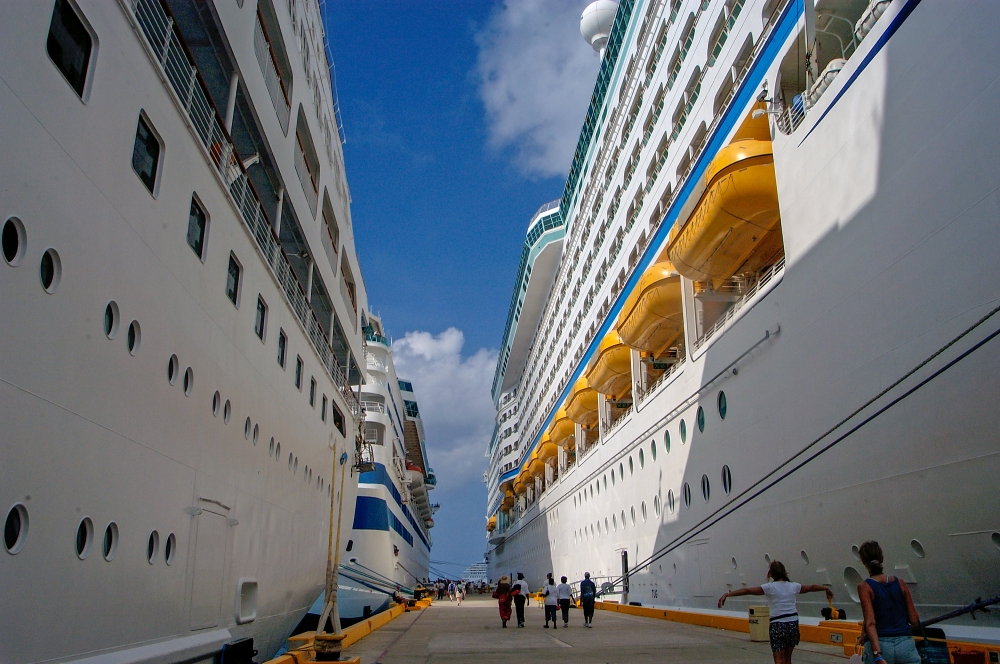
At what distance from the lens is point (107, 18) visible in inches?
206

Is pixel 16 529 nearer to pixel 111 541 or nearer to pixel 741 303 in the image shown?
pixel 111 541

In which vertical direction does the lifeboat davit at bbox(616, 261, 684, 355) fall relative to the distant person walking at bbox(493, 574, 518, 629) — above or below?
above

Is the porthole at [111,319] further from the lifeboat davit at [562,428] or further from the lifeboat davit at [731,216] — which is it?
the lifeboat davit at [562,428]

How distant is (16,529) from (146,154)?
10.7ft

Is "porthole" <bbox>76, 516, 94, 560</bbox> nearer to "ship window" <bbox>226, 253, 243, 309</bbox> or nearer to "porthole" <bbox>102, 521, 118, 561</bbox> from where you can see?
"porthole" <bbox>102, 521, 118, 561</bbox>

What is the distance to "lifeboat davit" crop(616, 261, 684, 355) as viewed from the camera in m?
15.4

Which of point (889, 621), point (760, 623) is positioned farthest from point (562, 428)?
point (889, 621)

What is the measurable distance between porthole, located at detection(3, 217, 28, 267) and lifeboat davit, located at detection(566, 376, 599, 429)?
20041 millimetres

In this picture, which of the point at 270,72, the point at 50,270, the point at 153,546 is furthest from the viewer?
the point at 270,72


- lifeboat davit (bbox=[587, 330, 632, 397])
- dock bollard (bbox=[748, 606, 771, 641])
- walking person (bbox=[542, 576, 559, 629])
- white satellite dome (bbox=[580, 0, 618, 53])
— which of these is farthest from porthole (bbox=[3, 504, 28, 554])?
white satellite dome (bbox=[580, 0, 618, 53])

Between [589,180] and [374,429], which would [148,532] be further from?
[589,180]

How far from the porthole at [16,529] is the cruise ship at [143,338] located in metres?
0.01

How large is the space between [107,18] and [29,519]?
3.57m

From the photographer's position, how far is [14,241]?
4.14 metres
